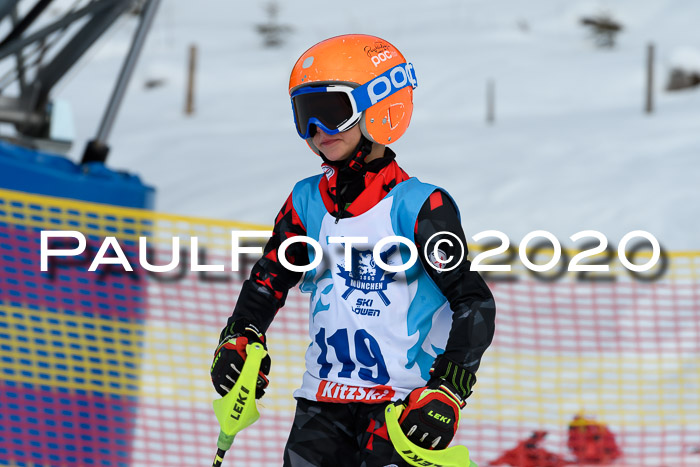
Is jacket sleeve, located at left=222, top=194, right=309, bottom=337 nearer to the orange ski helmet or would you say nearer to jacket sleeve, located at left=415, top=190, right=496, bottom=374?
the orange ski helmet

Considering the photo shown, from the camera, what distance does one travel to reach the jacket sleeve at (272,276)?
102 inches

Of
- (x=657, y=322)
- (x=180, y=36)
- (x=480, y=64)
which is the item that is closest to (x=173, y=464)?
(x=657, y=322)

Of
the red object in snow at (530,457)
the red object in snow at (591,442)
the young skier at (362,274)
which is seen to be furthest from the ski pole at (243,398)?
the red object in snow at (591,442)

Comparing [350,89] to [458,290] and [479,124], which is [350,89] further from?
[479,124]

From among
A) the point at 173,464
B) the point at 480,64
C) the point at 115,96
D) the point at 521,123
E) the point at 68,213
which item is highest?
the point at 480,64

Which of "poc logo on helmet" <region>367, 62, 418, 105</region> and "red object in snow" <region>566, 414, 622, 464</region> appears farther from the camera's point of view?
"red object in snow" <region>566, 414, 622, 464</region>

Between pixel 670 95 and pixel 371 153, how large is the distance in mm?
20842

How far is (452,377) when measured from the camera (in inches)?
86.7

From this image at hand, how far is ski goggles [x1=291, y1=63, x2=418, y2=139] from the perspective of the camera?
2.41 m

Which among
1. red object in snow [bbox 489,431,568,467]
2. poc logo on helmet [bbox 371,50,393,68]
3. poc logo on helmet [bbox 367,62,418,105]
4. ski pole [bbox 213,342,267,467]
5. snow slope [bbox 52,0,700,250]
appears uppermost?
snow slope [bbox 52,0,700,250]

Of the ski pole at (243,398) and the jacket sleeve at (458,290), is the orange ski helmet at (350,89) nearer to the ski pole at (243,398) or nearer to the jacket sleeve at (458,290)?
the jacket sleeve at (458,290)

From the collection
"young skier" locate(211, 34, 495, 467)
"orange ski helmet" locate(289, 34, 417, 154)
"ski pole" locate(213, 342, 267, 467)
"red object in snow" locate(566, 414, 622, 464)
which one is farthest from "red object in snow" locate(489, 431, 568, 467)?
"orange ski helmet" locate(289, 34, 417, 154)

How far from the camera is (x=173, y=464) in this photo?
5371 mm

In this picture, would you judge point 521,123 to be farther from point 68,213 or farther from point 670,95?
point 68,213
